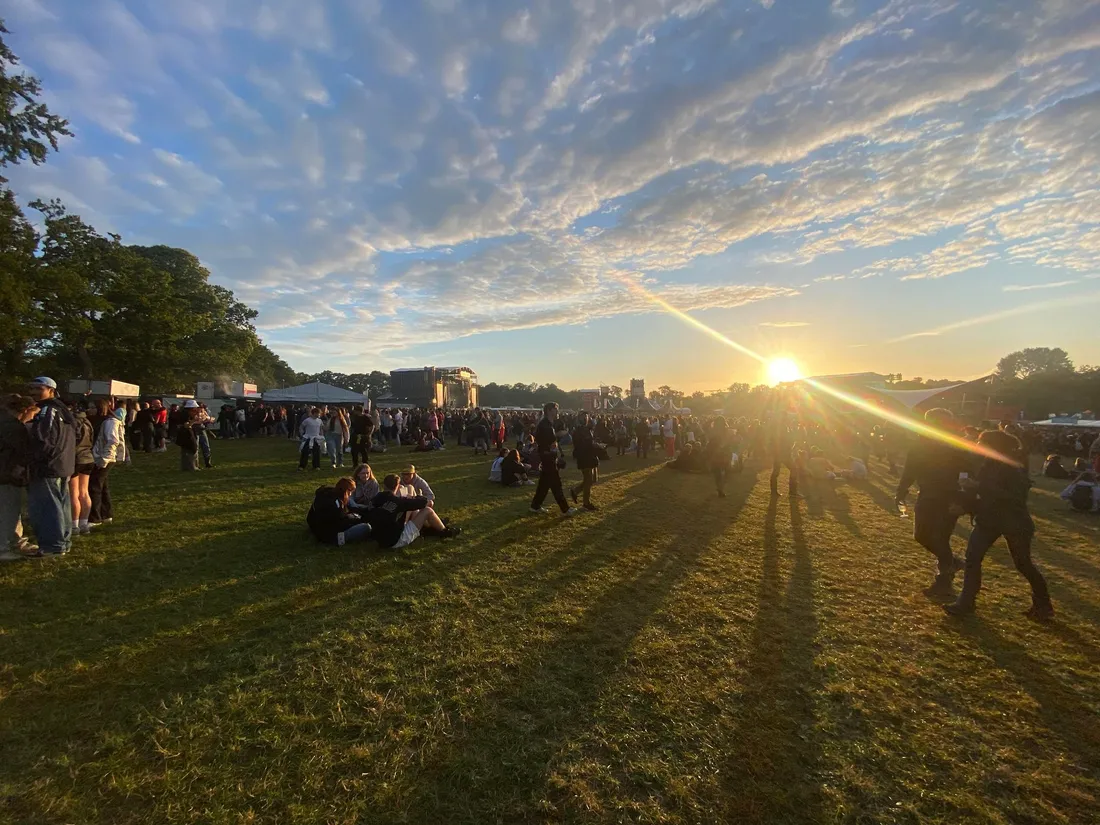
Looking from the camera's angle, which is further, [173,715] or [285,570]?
[285,570]

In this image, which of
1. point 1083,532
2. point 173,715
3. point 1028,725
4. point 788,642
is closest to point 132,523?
point 173,715

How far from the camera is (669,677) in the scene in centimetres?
347

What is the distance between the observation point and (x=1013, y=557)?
177 inches

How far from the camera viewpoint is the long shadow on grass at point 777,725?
2.36 meters

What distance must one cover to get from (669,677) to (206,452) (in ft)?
42.9

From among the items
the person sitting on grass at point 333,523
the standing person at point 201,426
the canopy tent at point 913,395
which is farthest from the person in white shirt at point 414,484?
the canopy tent at point 913,395

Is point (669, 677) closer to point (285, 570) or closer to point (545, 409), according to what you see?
point (285, 570)

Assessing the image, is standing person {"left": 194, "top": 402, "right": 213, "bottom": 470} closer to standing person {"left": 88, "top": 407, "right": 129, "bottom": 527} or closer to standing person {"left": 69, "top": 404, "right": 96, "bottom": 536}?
standing person {"left": 88, "top": 407, "right": 129, "bottom": 527}

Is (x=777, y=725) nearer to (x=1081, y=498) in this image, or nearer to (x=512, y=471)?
(x=512, y=471)

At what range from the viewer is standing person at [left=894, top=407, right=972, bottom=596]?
5.14m

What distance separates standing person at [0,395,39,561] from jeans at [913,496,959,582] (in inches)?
367

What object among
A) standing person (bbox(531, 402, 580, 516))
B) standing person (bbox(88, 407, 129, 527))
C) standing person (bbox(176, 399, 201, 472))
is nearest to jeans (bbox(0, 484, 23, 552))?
standing person (bbox(88, 407, 129, 527))

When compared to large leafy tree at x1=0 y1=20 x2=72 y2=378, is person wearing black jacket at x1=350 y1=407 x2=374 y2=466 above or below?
below

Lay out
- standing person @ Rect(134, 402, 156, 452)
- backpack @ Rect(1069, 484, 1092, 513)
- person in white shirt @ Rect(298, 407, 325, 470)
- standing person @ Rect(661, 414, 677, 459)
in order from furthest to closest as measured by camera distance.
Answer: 1. standing person @ Rect(661, 414, 677, 459)
2. standing person @ Rect(134, 402, 156, 452)
3. person in white shirt @ Rect(298, 407, 325, 470)
4. backpack @ Rect(1069, 484, 1092, 513)
